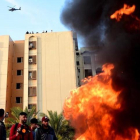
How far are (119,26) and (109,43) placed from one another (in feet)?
4.12

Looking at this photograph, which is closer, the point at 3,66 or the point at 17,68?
the point at 3,66

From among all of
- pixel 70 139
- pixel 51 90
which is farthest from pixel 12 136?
pixel 51 90

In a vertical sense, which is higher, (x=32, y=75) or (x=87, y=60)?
(x=87, y=60)

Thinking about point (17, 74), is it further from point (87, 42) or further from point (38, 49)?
point (87, 42)

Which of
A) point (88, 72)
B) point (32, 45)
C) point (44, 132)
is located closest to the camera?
point (44, 132)

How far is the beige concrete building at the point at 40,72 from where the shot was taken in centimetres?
2591

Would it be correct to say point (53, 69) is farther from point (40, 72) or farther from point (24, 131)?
point (24, 131)

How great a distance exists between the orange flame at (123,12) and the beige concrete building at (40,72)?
13.8 m

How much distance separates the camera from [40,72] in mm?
27312

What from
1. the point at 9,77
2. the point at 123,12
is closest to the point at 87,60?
the point at 9,77

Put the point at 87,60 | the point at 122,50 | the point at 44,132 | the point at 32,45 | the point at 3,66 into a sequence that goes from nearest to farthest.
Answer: the point at 44,132 → the point at 122,50 → the point at 3,66 → the point at 32,45 → the point at 87,60

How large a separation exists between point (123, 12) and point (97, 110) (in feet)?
25.6

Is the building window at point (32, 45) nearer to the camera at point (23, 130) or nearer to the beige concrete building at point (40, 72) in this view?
the beige concrete building at point (40, 72)

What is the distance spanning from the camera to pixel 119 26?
42.5 feet
